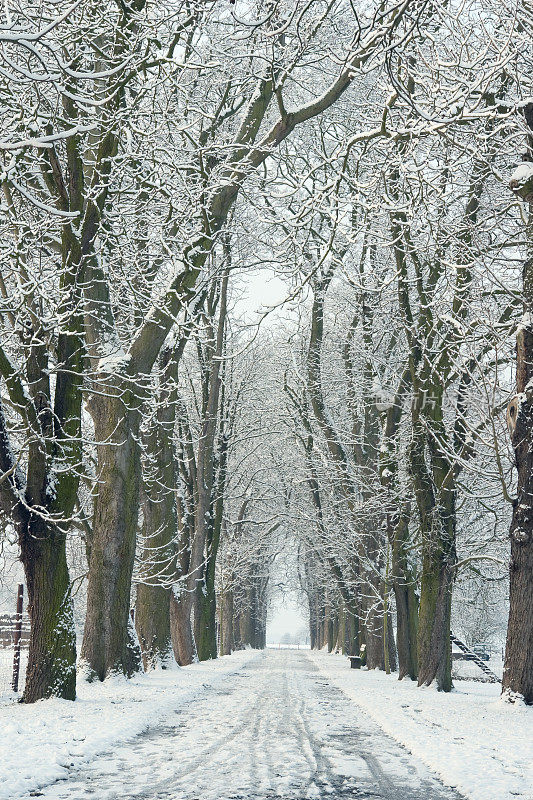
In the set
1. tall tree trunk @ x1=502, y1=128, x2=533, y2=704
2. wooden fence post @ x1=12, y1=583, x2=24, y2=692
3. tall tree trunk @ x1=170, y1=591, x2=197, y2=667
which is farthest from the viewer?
→ tall tree trunk @ x1=170, y1=591, x2=197, y2=667

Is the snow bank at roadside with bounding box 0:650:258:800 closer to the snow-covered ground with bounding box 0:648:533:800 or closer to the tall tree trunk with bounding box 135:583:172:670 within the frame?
the snow-covered ground with bounding box 0:648:533:800

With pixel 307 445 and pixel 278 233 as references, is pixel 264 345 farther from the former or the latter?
pixel 278 233

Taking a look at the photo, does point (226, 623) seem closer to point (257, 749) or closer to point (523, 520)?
point (523, 520)

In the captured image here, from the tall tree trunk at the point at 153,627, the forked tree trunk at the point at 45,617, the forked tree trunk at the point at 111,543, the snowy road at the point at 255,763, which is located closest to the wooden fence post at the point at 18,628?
the forked tree trunk at the point at 111,543

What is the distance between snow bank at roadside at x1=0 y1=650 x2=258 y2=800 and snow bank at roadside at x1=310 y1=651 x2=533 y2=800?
2893 millimetres

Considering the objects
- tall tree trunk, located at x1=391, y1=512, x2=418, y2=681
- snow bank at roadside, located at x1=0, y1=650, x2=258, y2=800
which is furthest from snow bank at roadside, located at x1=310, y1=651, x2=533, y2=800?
tall tree trunk, located at x1=391, y1=512, x2=418, y2=681

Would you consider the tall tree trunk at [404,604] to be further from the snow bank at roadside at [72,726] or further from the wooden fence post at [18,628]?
the wooden fence post at [18,628]

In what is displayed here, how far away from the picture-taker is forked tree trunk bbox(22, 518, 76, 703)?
10602 mm

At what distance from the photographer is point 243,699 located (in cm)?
1318

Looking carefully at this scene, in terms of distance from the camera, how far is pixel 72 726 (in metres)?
8.43

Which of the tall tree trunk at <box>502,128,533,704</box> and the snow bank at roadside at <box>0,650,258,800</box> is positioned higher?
the tall tree trunk at <box>502,128,533,704</box>

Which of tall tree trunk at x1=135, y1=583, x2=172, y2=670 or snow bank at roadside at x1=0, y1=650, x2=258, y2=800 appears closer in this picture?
snow bank at roadside at x1=0, y1=650, x2=258, y2=800

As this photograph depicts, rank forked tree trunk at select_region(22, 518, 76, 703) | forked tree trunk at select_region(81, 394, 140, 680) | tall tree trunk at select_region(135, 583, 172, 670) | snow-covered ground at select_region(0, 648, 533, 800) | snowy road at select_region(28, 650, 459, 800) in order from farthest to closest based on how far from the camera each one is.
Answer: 1. tall tree trunk at select_region(135, 583, 172, 670)
2. forked tree trunk at select_region(81, 394, 140, 680)
3. forked tree trunk at select_region(22, 518, 76, 703)
4. snow-covered ground at select_region(0, 648, 533, 800)
5. snowy road at select_region(28, 650, 459, 800)

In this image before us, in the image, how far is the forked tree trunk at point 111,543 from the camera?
13.4 m
